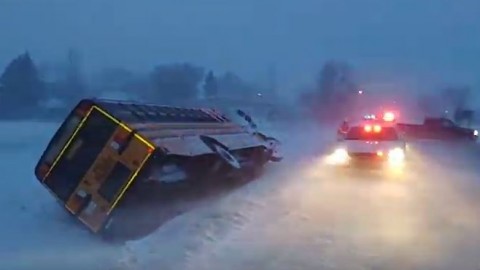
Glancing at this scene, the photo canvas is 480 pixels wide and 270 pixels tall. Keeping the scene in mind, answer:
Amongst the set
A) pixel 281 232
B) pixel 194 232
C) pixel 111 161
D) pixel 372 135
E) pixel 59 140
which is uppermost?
pixel 59 140

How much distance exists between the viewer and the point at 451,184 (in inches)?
762

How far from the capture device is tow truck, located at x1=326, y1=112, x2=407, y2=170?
24078 millimetres

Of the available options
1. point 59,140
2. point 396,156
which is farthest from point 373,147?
point 59,140

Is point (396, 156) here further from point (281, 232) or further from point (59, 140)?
point (59, 140)

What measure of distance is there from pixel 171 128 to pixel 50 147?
2.34 meters

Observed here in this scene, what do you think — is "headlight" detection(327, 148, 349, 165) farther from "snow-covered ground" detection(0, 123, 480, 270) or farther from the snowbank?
the snowbank

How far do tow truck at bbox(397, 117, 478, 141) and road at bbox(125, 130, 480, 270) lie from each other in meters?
32.2

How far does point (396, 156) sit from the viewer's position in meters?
25.1

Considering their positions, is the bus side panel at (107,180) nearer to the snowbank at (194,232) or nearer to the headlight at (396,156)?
the snowbank at (194,232)

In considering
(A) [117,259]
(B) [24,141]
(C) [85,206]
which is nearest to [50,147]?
(C) [85,206]

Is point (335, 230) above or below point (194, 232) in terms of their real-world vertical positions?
below

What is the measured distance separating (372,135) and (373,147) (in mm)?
911

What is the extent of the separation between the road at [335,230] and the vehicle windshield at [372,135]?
21.4 ft

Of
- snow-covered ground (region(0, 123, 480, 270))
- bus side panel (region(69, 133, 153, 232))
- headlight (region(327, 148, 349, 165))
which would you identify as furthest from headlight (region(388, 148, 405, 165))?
bus side panel (region(69, 133, 153, 232))
